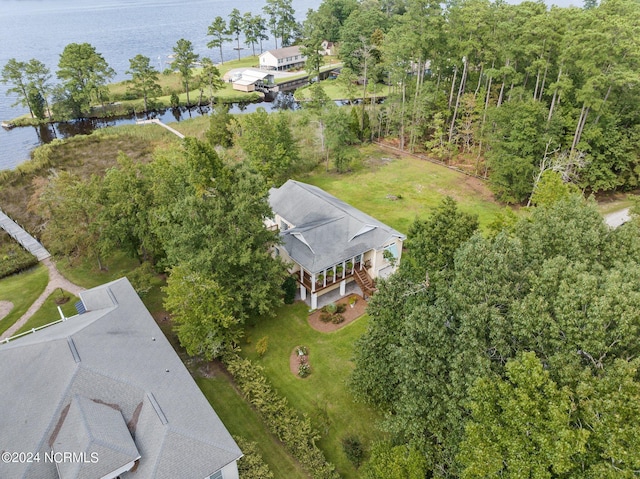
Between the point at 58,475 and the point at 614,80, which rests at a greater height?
the point at 614,80

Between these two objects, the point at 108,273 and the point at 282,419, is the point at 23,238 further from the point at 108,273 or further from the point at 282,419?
the point at 282,419

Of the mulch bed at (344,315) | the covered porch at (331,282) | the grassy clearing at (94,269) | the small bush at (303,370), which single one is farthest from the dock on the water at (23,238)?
the small bush at (303,370)

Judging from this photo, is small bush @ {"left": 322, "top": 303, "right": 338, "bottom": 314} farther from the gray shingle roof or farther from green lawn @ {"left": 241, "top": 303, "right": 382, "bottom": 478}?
the gray shingle roof

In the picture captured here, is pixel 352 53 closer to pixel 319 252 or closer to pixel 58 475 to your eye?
pixel 319 252

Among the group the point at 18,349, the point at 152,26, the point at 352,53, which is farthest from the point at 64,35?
the point at 18,349

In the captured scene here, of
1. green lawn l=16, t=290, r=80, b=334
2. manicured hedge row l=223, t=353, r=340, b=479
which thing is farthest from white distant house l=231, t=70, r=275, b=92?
manicured hedge row l=223, t=353, r=340, b=479

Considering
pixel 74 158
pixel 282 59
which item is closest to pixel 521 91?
pixel 74 158

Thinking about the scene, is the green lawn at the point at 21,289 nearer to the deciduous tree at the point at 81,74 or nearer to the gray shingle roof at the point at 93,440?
the gray shingle roof at the point at 93,440
